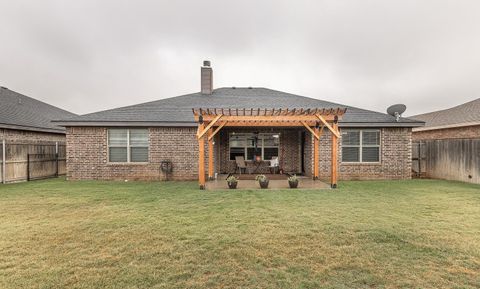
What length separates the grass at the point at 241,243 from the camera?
8.82 ft

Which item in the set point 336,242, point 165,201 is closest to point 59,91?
point 165,201

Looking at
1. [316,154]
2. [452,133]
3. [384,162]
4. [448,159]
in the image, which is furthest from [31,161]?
[452,133]

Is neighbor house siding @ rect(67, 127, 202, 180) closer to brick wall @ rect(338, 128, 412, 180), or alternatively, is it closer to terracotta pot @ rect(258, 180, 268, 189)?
terracotta pot @ rect(258, 180, 268, 189)

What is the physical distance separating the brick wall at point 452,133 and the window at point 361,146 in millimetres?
3723

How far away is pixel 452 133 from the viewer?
12.6 meters

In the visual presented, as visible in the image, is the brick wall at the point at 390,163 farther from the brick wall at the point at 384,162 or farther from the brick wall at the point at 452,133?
the brick wall at the point at 452,133

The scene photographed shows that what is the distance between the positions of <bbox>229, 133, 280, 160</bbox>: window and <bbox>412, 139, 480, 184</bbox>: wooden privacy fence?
264 inches

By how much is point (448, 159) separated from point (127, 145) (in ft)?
45.8

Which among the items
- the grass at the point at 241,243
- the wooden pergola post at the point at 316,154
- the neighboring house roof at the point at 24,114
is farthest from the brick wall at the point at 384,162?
the neighboring house roof at the point at 24,114

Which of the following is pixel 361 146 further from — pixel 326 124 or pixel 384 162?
pixel 326 124

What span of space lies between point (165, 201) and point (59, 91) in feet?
80.0

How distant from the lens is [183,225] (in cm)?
445

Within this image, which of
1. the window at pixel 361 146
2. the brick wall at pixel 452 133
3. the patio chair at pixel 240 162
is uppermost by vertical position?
the brick wall at pixel 452 133

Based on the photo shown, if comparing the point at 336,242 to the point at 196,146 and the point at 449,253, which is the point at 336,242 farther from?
the point at 196,146
